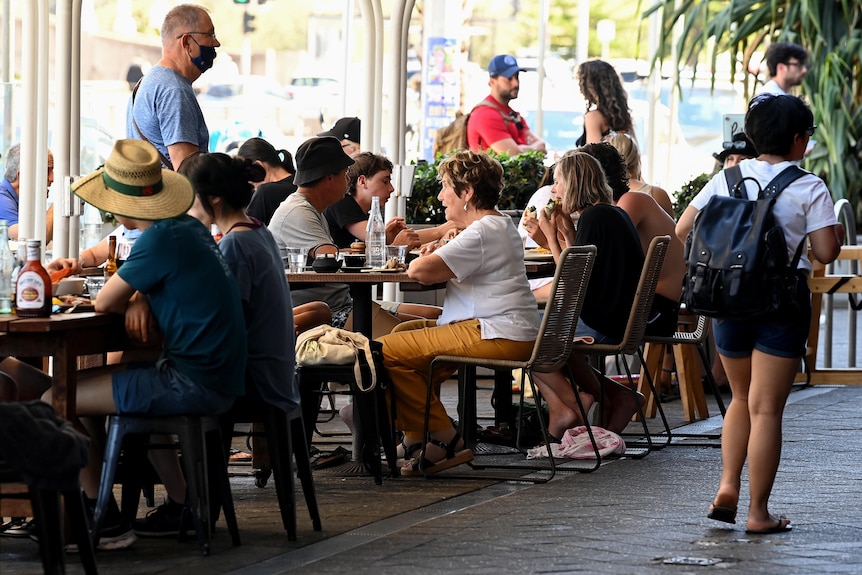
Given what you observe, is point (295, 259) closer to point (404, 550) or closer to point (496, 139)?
point (404, 550)

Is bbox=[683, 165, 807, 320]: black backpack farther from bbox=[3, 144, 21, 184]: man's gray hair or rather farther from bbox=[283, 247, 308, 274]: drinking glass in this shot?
bbox=[3, 144, 21, 184]: man's gray hair

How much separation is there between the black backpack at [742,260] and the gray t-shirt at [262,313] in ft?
4.61

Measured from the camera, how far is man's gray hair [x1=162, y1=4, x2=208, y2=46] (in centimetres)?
702

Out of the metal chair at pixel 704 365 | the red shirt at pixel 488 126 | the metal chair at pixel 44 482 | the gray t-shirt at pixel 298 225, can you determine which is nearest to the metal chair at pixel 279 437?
the metal chair at pixel 44 482

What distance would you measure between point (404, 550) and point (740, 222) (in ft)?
5.16

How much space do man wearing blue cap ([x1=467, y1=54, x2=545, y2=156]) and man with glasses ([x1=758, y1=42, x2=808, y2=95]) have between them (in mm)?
1751

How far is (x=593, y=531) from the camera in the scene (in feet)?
17.4

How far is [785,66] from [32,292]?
279 inches

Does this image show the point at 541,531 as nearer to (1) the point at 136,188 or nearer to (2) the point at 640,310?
(1) the point at 136,188

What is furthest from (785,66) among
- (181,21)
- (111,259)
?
(111,259)

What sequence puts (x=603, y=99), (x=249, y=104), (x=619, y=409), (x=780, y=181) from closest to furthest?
(x=780, y=181) < (x=619, y=409) < (x=603, y=99) < (x=249, y=104)

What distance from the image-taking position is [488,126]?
11211 mm

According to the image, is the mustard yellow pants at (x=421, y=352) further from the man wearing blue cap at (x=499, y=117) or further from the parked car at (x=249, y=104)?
the parked car at (x=249, y=104)

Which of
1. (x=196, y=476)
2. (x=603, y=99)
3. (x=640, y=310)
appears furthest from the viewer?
(x=603, y=99)
